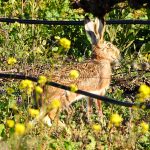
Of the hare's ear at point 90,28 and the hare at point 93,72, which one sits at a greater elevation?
the hare's ear at point 90,28

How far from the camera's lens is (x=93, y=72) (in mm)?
6879

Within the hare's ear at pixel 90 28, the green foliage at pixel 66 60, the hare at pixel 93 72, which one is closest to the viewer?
the green foliage at pixel 66 60

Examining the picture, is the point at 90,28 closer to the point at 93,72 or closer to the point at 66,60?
the point at 93,72

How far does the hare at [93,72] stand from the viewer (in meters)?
6.50

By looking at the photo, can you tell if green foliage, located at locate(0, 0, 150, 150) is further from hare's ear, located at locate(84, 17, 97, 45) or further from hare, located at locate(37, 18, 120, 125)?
hare's ear, located at locate(84, 17, 97, 45)

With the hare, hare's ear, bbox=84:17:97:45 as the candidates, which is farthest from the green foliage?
hare's ear, bbox=84:17:97:45

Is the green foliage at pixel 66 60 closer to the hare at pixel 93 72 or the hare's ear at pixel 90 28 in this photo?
the hare at pixel 93 72

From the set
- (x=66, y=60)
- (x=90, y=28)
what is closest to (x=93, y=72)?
(x=90, y=28)

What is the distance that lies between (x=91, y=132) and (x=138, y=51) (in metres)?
3.41

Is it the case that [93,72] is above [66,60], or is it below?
above

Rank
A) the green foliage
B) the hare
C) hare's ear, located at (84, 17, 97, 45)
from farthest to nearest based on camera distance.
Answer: hare's ear, located at (84, 17, 97, 45) → the hare → the green foliage

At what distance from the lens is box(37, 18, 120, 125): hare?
6.50 metres

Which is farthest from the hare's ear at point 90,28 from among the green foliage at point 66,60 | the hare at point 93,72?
the green foliage at point 66,60

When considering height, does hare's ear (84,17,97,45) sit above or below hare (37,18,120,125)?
above
